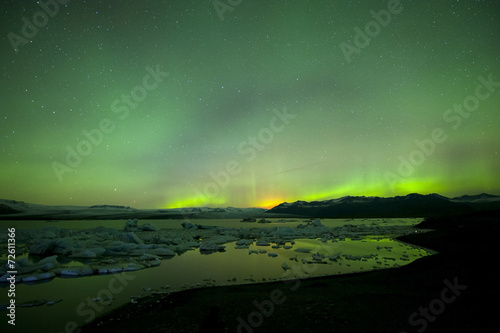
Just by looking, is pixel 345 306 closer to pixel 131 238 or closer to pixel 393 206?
pixel 131 238

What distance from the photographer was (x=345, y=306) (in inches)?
275

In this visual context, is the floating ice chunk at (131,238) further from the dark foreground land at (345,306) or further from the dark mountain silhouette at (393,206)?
the dark mountain silhouette at (393,206)

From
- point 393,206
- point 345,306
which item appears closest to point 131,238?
point 345,306

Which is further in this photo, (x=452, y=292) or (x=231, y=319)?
(x=452, y=292)

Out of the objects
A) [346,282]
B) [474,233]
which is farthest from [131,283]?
[474,233]

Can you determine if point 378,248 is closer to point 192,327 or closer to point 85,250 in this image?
point 192,327

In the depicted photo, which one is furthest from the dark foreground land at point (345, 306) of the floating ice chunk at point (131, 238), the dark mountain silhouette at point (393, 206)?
the dark mountain silhouette at point (393, 206)

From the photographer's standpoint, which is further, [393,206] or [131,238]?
[393,206]

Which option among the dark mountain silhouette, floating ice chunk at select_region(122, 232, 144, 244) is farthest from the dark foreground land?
the dark mountain silhouette

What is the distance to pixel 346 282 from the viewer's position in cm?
972

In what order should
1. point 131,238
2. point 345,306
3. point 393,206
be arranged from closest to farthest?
point 345,306 → point 131,238 → point 393,206

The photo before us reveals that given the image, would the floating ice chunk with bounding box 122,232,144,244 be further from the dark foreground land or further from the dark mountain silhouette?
the dark mountain silhouette

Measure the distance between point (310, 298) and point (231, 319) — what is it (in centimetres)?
274

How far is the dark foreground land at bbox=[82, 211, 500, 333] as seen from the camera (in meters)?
5.91
